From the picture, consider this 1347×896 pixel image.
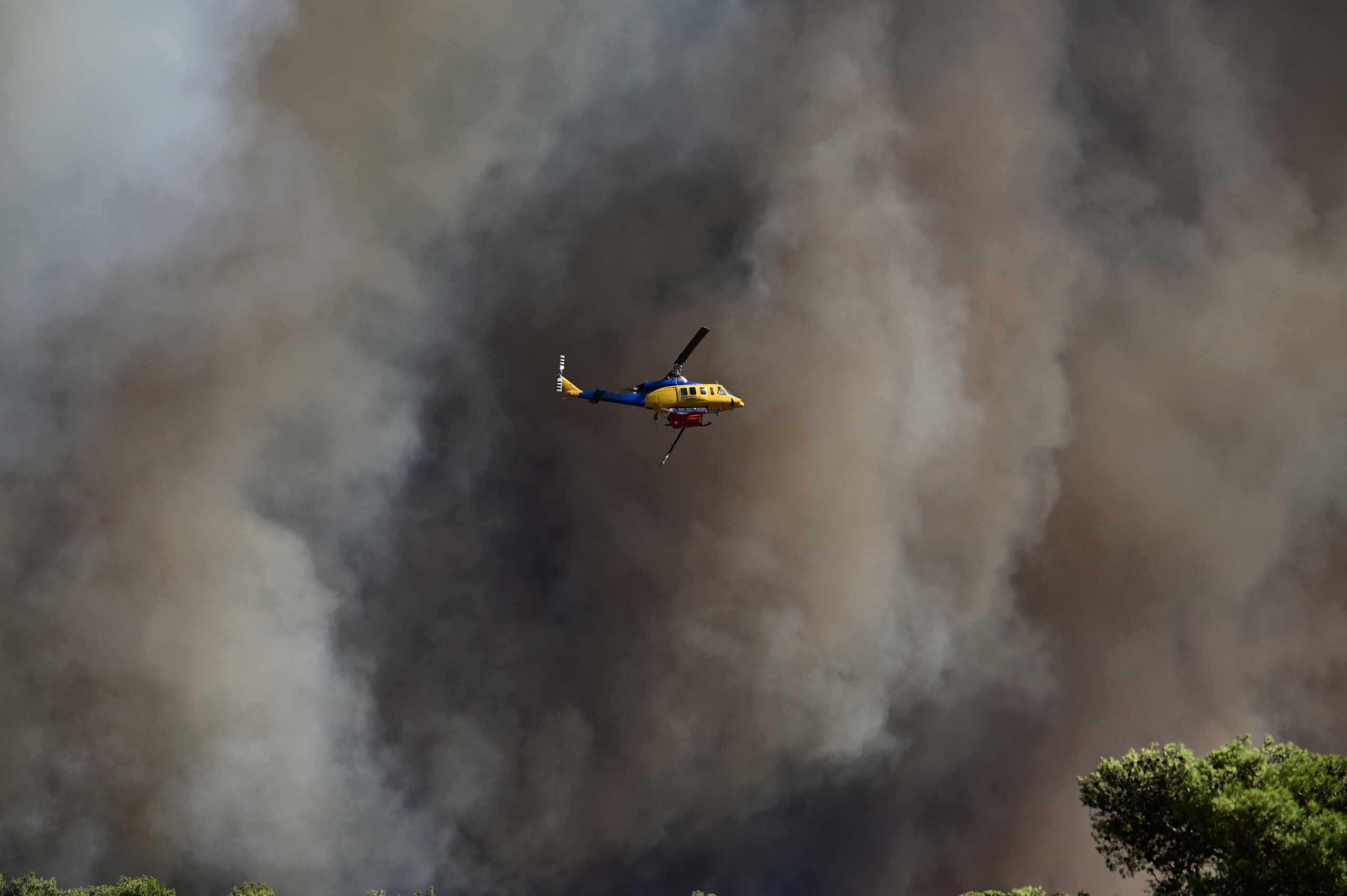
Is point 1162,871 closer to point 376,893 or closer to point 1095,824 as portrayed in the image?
point 1095,824

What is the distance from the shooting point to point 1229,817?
52.1 m

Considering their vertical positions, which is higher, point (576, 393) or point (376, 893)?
point (576, 393)

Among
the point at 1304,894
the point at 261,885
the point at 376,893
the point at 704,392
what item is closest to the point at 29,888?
the point at 261,885

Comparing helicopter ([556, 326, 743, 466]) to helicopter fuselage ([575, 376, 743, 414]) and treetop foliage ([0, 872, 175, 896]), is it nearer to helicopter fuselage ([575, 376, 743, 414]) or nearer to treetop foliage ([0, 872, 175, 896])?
helicopter fuselage ([575, 376, 743, 414])

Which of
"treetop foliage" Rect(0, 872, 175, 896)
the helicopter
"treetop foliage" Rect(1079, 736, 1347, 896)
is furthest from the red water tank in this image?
"treetop foliage" Rect(0, 872, 175, 896)

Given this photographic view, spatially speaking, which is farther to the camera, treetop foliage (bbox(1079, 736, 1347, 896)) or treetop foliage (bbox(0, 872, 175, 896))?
treetop foliage (bbox(0, 872, 175, 896))

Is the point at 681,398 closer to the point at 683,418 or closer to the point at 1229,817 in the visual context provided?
the point at 683,418

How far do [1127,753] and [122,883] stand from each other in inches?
4181

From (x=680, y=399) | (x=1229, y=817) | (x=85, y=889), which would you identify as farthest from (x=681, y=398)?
(x=85, y=889)

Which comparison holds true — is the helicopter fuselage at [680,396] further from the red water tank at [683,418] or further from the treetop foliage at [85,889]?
the treetop foliage at [85,889]

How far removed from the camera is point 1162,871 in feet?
197

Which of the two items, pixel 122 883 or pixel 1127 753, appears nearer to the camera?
pixel 1127 753

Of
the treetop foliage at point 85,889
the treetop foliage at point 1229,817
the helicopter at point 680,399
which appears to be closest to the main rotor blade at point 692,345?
the helicopter at point 680,399

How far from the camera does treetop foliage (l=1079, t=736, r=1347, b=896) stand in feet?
163
